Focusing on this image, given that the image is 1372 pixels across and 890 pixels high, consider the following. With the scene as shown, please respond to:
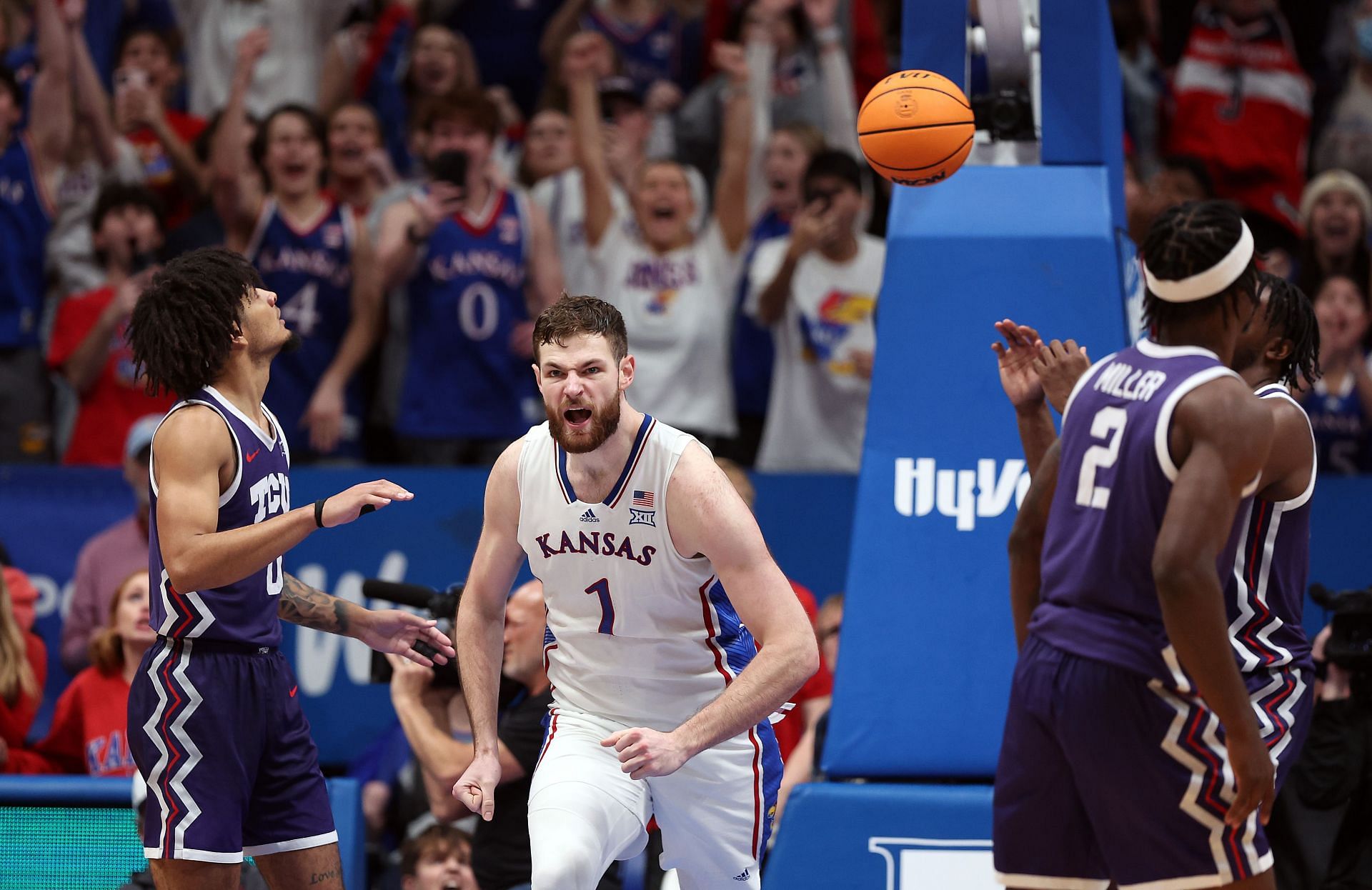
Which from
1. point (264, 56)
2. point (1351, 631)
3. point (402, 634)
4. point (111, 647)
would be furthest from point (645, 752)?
point (264, 56)

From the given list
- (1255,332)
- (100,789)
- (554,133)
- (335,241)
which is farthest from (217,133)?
(1255,332)

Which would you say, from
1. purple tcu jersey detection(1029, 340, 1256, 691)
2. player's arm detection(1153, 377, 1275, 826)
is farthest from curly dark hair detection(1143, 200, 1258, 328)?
player's arm detection(1153, 377, 1275, 826)

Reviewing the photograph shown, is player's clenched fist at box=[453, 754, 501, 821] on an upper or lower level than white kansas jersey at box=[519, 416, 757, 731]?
lower

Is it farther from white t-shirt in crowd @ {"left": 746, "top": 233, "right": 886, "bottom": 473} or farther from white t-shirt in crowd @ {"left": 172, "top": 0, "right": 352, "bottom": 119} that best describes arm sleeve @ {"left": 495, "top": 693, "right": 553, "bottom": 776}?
white t-shirt in crowd @ {"left": 172, "top": 0, "right": 352, "bottom": 119}

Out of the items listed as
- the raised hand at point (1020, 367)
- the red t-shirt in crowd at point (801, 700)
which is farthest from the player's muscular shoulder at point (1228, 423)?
the red t-shirt in crowd at point (801, 700)

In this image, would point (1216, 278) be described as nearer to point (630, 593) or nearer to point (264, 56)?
point (630, 593)

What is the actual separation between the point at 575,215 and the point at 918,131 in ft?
14.4

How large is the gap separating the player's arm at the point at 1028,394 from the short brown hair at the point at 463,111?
4826mm

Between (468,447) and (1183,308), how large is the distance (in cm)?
558

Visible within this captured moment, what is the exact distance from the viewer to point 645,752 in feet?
14.1

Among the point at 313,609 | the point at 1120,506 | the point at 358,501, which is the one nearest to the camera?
the point at 1120,506

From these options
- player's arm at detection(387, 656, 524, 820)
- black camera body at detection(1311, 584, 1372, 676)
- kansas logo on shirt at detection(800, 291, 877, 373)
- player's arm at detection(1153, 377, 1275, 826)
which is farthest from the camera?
kansas logo on shirt at detection(800, 291, 877, 373)

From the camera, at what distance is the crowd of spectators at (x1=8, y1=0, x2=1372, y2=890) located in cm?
898

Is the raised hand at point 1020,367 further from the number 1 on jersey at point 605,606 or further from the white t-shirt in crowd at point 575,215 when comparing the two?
the white t-shirt in crowd at point 575,215
